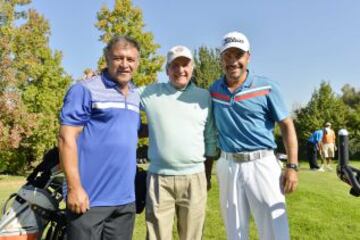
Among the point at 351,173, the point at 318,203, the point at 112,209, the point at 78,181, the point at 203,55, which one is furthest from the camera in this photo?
the point at 203,55

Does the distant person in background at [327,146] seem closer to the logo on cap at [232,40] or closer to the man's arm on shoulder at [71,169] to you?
the logo on cap at [232,40]

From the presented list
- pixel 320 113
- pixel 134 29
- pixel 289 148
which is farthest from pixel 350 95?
pixel 289 148

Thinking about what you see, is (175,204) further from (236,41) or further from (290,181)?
(236,41)

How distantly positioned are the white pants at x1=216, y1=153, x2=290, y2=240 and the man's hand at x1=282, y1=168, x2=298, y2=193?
0.06 m

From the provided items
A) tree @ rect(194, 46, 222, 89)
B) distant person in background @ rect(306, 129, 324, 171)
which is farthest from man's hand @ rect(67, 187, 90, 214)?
tree @ rect(194, 46, 222, 89)

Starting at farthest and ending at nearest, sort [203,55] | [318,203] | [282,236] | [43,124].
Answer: [203,55]
[43,124]
[318,203]
[282,236]

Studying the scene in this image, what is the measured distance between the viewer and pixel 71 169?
3586 millimetres

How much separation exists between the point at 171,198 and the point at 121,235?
2.11 feet

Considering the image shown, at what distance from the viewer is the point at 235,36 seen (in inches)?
170

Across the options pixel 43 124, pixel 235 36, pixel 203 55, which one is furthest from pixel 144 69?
pixel 235 36

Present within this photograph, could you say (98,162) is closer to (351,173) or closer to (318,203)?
(351,173)

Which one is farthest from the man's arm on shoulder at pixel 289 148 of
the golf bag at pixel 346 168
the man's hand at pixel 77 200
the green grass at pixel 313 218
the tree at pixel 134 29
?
the tree at pixel 134 29

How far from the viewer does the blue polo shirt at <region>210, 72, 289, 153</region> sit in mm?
4312

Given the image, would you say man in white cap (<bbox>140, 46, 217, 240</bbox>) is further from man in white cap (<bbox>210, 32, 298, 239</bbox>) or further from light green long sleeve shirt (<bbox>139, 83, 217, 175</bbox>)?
man in white cap (<bbox>210, 32, 298, 239</bbox>)
